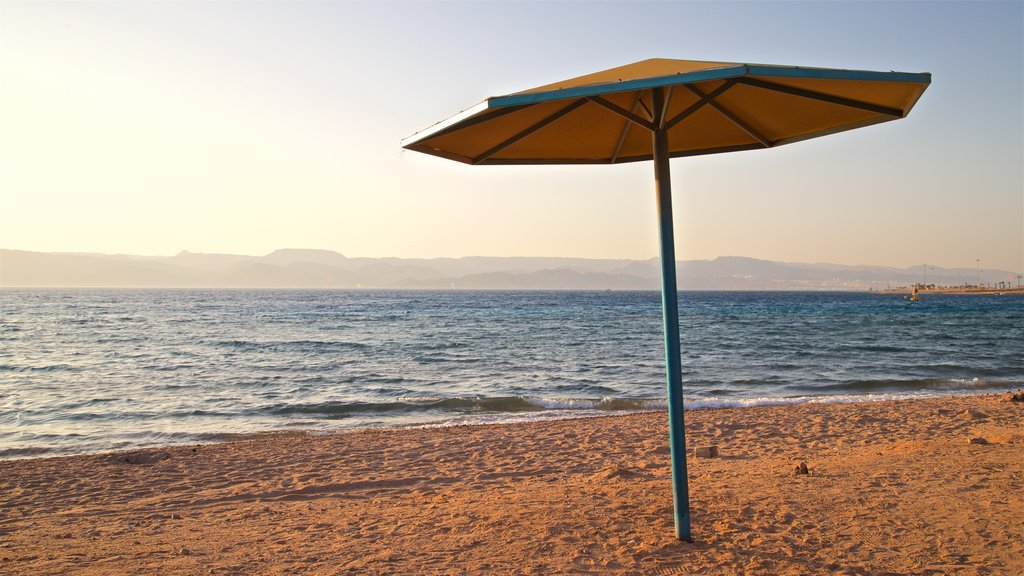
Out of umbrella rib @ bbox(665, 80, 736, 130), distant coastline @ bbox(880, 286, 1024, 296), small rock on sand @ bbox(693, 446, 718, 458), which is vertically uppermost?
umbrella rib @ bbox(665, 80, 736, 130)

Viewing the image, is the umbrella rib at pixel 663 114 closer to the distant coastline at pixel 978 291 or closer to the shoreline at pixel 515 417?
the shoreline at pixel 515 417

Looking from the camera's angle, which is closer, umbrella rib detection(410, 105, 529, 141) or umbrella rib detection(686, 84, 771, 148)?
umbrella rib detection(410, 105, 529, 141)


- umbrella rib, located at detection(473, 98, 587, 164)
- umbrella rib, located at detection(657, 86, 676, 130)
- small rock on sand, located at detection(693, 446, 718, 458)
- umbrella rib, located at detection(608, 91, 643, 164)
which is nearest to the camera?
umbrella rib, located at detection(657, 86, 676, 130)

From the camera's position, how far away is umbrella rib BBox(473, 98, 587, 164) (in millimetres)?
4078

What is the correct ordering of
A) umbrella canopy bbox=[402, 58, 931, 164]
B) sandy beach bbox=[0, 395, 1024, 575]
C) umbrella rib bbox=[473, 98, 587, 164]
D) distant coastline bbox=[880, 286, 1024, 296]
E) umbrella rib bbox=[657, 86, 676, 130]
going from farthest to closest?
distant coastline bbox=[880, 286, 1024, 296] < sandy beach bbox=[0, 395, 1024, 575] < umbrella rib bbox=[473, 98, 587, 164] < umbrella rib bbox=[657, 86, 676, 130] < umbrella canopy bbox=[402, 58, 931, 164]

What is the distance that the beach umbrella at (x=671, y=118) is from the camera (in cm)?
312

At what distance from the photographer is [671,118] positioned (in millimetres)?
4383

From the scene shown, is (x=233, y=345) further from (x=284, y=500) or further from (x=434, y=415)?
(x=284, y=500)

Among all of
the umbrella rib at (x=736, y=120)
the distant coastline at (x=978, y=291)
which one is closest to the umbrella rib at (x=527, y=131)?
the umbrella rib at (x=736, y=120)

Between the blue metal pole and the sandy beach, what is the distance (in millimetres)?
679

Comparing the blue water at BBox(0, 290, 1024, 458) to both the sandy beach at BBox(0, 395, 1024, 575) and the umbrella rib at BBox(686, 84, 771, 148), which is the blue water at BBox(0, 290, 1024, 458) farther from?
the umbrella rib at BBox(686, 84, 771, 148)

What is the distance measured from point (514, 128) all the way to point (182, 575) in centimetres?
387

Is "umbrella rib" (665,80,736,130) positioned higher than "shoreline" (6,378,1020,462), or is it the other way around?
"umbrella rib" (665,80,736,130)

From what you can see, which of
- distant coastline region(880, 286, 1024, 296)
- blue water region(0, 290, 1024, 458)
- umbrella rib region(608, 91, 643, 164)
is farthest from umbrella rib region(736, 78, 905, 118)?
distant coastline region(880, 286, 1024, 296)
